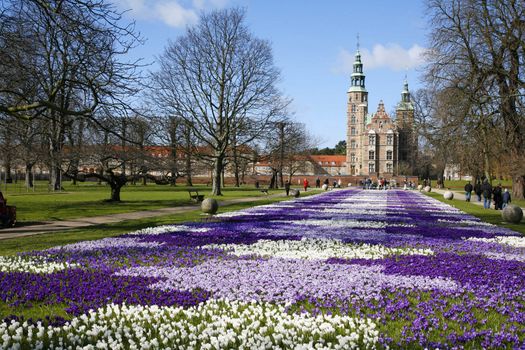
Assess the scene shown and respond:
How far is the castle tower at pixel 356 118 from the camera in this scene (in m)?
161

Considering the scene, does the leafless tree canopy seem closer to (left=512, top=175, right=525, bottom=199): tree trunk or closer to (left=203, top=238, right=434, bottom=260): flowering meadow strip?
(left=203, top=238, right=434, bottom=260): flowering meadow strip

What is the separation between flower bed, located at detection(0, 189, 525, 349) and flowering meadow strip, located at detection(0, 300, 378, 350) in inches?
0.8

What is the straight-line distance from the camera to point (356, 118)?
162875 mm

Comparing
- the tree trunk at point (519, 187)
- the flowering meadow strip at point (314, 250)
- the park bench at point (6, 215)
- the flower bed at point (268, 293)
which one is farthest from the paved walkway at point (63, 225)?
the tree trunk at point (519, 187)

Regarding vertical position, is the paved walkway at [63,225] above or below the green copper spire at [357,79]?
below

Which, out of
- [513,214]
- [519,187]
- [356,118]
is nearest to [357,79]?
[356,118]

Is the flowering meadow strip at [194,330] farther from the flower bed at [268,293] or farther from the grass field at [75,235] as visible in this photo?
the grass field at [75,235]

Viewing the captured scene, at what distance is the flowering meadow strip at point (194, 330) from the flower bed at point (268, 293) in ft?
0.07

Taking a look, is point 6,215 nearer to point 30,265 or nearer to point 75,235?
point 75,235

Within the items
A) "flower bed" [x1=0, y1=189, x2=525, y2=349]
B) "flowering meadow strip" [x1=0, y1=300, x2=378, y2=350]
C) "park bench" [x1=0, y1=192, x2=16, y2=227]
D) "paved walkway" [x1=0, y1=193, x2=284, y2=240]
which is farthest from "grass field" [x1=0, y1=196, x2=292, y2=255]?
"flowering meadow strip" [x1=0, y1=300, x2=378, y2=350]

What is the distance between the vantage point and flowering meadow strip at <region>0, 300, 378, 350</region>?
5984 millimetres

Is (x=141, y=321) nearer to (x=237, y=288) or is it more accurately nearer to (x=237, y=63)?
(x=237, y=288)

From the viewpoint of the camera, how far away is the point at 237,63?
1822 inches

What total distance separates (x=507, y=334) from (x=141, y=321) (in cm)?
464
